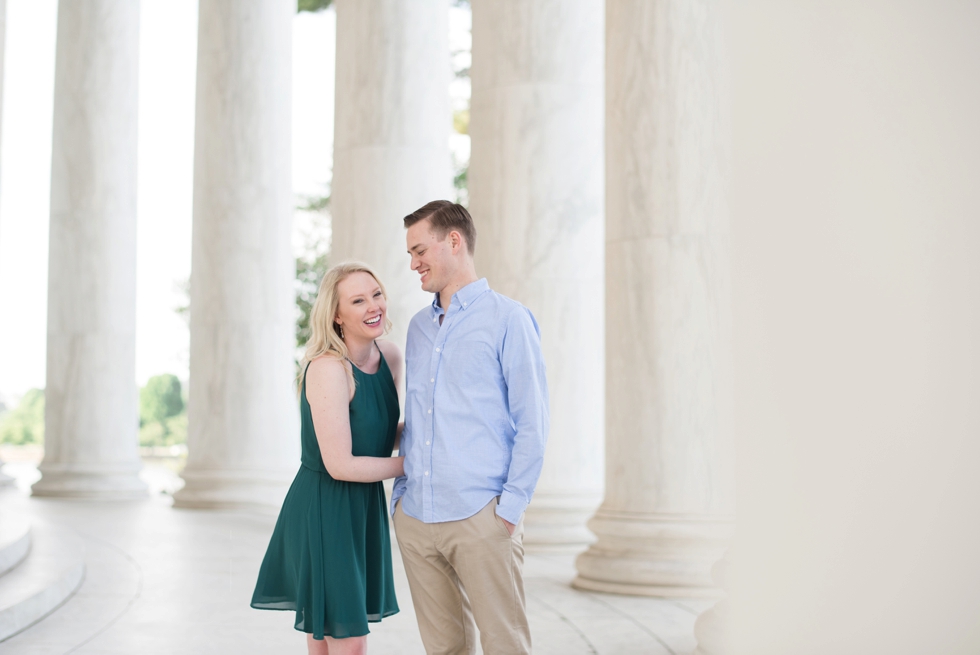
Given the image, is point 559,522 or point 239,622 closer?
point 239,622

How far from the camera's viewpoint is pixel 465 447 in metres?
76.1

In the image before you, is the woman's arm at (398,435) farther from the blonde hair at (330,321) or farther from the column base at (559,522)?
the column base at (559,522)

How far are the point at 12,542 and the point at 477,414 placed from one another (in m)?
106

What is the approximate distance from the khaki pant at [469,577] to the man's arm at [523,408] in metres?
2.02

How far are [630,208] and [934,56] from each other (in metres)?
97.2

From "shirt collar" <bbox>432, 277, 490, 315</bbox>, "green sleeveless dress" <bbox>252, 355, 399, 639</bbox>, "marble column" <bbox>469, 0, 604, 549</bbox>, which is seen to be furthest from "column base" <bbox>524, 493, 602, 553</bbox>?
"shirt collar" <bbox>432, 277, 490, 315</bbox>

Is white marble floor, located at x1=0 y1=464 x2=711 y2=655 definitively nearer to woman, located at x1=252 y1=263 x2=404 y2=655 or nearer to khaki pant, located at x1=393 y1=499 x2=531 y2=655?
woman, located at x1=252 y1=263 x2=404 y2=655

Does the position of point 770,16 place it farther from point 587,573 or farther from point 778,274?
point 587,573

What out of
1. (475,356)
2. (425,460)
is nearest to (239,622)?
(425,460)

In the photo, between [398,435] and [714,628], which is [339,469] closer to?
[398,435]

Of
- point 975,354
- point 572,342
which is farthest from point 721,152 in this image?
point 975,354

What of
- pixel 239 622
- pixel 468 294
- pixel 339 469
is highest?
pixel 468 294

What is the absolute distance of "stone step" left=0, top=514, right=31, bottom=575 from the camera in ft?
484

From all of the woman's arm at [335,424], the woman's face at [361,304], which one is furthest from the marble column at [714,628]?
the woman's face at [361,304]
